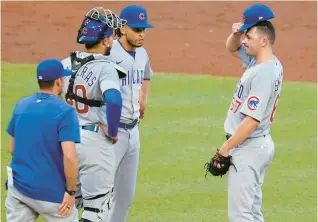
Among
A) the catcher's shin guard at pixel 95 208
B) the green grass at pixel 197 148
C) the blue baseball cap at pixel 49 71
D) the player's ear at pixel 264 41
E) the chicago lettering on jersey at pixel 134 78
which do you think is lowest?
the green grass at pixel 197 148

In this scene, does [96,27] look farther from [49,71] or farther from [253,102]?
[253,102]

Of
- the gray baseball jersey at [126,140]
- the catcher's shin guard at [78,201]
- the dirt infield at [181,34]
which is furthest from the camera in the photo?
the dirt infield at [181,34]

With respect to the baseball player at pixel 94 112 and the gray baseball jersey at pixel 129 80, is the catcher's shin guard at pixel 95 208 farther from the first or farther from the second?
the gray baseball jersey at pixel 129 80

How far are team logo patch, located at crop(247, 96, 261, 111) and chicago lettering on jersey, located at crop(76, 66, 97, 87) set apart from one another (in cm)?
114

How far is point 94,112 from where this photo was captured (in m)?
6.36

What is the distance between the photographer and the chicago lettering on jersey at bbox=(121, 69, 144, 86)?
22.6 ft

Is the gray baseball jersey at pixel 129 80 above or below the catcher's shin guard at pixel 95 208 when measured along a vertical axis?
above

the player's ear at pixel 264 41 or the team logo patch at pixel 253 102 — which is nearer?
the team logo patch at pixel 253 102

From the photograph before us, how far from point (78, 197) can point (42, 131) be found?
1230 millimetres

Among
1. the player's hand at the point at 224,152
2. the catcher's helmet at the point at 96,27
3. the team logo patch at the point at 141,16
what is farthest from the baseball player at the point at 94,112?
the player's hand at the point at 224,152

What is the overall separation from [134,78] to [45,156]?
1.65 meters

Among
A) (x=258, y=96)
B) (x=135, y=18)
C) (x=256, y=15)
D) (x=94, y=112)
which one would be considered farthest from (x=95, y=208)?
(x=256, y=15)

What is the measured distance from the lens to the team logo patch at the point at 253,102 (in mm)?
5984

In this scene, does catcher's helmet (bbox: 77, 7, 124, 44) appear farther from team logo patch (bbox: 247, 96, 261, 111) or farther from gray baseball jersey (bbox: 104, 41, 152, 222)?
team logo patch (bbox: 247, 96, 261, 111)
